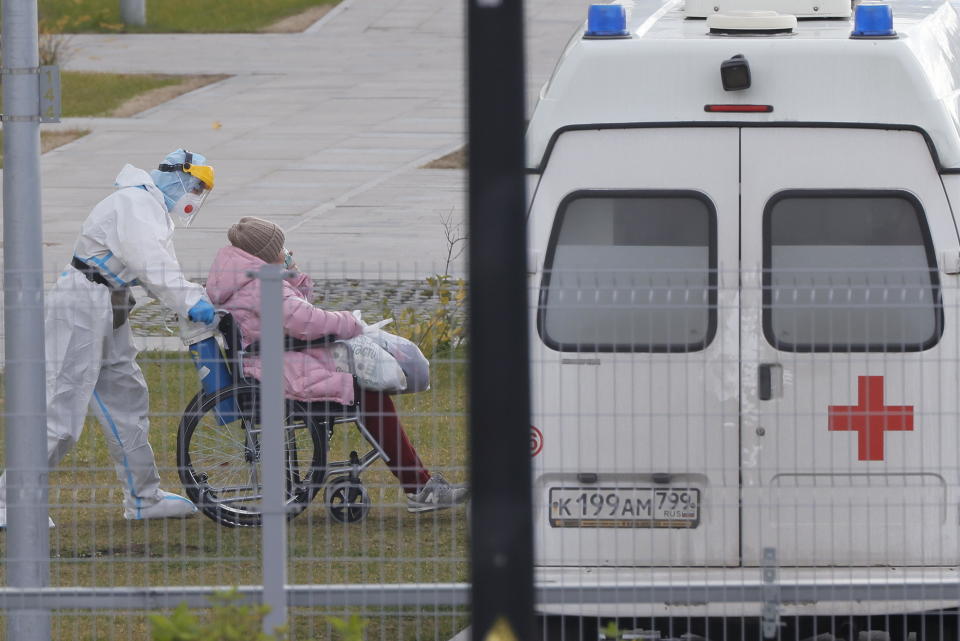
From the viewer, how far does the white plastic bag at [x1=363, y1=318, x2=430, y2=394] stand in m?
7.64

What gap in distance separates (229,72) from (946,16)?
24433 mm

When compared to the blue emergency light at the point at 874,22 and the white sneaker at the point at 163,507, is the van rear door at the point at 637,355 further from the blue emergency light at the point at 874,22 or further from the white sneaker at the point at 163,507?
the white sneaker at the point at 163,507

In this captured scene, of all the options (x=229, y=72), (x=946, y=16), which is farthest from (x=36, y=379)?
(x=229, y=72)

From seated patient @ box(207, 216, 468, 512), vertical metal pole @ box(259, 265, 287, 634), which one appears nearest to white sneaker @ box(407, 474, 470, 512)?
seated patient @ box(207, 216, 468, 512)

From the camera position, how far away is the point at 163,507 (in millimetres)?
7109

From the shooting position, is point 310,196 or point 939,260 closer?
point 939,260

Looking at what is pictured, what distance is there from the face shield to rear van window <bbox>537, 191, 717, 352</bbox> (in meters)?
2.62

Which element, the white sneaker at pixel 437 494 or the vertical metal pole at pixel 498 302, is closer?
the vertical metal pole at pixel 498 302

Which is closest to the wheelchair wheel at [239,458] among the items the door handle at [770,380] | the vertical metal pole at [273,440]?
the vertical metal pole at [273,440]

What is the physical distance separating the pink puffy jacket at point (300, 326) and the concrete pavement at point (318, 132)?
2.81 metres

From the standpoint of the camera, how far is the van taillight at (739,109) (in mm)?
5574

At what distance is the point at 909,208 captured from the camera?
559 centimetres

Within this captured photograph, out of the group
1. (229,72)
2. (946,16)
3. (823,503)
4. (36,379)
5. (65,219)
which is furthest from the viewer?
(229,72)

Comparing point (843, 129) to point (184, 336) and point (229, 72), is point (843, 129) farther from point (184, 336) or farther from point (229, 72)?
point (229, 72)
